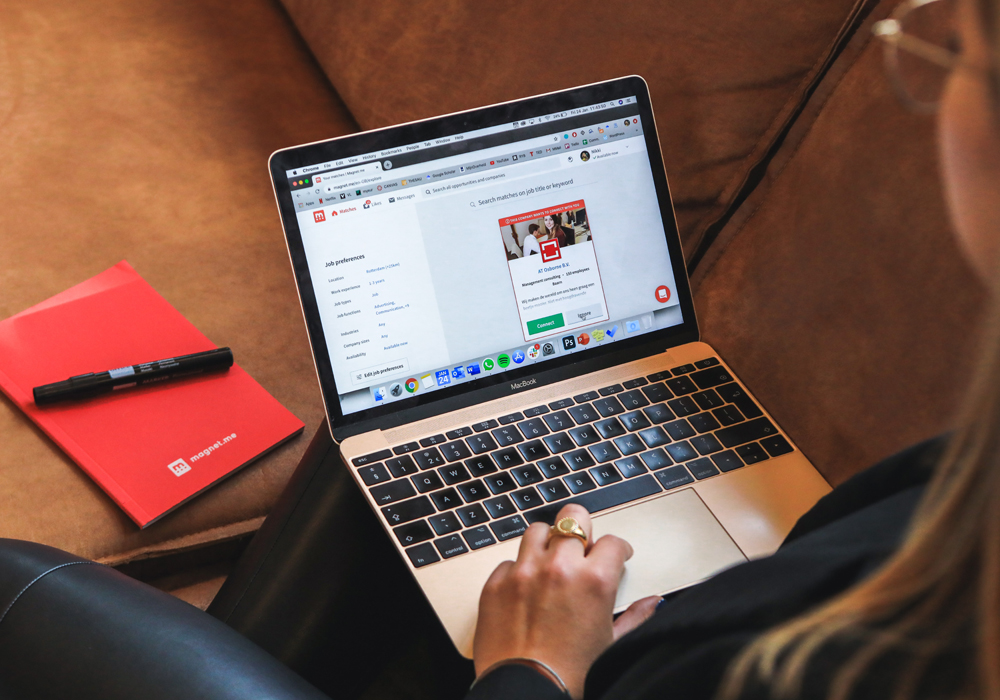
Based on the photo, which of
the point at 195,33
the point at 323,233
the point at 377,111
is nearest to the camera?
the point at 323,233

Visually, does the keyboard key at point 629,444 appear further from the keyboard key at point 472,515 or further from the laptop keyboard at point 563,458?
the keyboard key at point 472,515

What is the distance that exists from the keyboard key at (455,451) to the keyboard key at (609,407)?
0.15 meters

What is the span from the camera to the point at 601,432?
789 millimetres

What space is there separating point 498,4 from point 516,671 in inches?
34.3

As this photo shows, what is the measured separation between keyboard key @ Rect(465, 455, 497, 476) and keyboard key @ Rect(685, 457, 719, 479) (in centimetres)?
20

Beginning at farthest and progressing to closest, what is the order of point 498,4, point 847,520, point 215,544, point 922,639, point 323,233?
1. point 498,4
2. point 215,544
3. point 323,233
4. point 847,520
5. point 922,639

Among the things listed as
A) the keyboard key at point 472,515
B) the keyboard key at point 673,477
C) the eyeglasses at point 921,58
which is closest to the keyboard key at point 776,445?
the keyboard key at point 673,477

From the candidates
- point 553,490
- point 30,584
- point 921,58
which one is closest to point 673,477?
point 553,490

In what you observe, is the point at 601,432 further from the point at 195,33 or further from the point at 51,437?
the point at 195,33

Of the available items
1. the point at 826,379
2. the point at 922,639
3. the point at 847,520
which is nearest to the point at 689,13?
the point at 826,379

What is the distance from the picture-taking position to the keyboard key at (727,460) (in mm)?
778

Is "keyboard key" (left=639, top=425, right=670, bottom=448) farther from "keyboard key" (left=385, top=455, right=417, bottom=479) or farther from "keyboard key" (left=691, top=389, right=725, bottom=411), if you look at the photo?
"keyboard key" (left=385, top=455, right=417, bottom=479)

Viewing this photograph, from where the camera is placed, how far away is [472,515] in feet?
2.35

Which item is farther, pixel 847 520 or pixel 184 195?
pixel 184 195
